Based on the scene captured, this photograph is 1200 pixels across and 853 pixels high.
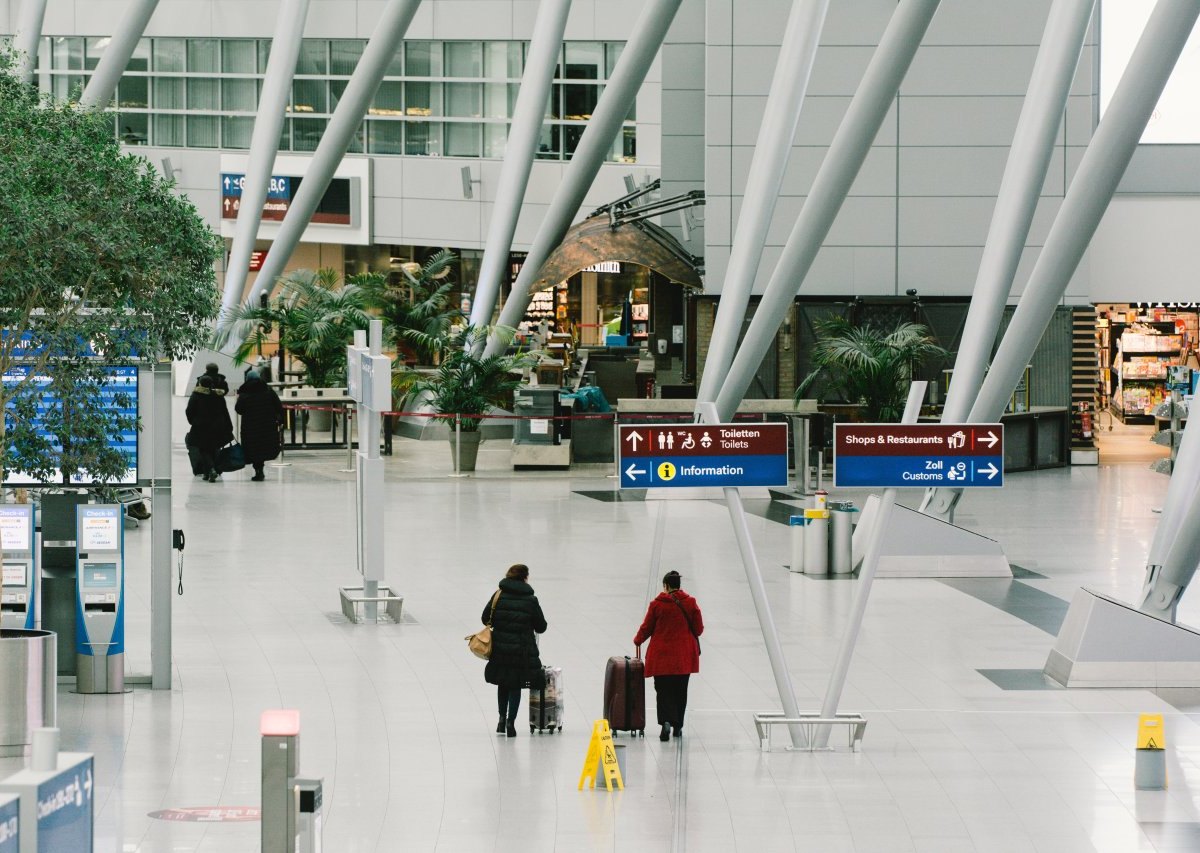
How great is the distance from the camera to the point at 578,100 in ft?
149

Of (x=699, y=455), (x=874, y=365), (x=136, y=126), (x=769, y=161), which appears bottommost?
(x=699, y=455)

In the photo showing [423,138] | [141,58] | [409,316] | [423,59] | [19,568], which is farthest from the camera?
[141,58]

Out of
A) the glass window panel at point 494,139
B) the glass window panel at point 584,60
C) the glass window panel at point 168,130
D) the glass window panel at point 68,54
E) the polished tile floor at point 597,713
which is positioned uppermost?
the glass window panel at point 68,54

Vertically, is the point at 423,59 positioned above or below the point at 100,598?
above

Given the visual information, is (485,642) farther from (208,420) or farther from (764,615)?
(208,420)

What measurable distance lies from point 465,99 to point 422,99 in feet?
4.00

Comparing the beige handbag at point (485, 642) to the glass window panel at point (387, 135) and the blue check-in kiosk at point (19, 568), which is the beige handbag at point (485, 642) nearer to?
the blue check-in kiosk at point (19, 568)

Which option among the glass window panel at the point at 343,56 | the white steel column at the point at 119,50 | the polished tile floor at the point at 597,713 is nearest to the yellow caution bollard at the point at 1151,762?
the polished tile floor at the point at 597,713

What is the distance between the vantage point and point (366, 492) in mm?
15539

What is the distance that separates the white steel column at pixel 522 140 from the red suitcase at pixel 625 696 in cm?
2195

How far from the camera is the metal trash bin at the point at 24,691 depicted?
1066 centimetres

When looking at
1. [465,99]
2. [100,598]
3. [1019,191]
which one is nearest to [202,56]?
[465,99]

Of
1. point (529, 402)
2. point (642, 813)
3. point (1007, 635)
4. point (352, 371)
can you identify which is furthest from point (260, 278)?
point (642, 813)

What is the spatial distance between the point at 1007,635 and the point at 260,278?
2662 centimetres
